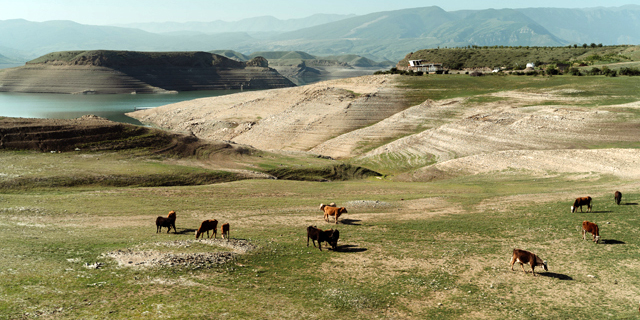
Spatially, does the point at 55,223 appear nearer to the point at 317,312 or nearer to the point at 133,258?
the point at 133,258

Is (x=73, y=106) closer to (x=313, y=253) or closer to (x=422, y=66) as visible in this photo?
(x=422, y=66)

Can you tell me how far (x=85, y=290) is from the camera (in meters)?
14.3

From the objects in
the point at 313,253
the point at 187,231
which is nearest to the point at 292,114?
the point at 187,231

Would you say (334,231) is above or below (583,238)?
above

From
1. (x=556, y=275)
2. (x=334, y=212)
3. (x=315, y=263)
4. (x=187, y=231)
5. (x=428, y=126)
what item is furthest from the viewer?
(x=428, y=126)

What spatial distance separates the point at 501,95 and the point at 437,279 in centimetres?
7073

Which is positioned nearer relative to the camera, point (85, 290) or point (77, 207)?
point (85, 290)

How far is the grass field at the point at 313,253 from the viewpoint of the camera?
1380 centimetres

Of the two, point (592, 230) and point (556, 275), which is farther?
point (592, 230)

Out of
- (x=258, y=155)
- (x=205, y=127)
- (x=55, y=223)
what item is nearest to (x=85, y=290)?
(x=55, y=223)

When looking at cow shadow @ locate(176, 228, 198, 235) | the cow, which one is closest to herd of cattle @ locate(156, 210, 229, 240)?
cow shadow @ locate(176, 228, 198, 235)

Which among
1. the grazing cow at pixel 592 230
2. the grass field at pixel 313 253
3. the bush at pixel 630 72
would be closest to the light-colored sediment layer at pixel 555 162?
the grass field at pixel 313 253

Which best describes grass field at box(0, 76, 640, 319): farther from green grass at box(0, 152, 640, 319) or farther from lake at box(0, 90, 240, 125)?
lake at box(0, 90, 240, 125)

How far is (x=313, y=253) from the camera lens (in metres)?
19.0
